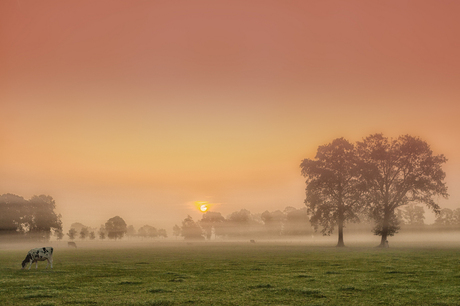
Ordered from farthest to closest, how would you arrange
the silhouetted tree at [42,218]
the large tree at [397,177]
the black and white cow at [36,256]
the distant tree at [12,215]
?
1. the silhouetted tree at [42,218]
2. the distant tree at [12,215]
3. the large tree at [397,177]
4. the black and white cow at [36,256]

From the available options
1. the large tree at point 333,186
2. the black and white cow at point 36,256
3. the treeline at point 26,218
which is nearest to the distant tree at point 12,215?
the treeline at point 26,218

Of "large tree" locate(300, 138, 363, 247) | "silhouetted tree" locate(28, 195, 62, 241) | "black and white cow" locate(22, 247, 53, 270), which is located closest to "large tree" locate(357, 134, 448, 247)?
"large tree" locate(300, 138, 363, 247)

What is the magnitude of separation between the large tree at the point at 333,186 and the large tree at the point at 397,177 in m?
2.84

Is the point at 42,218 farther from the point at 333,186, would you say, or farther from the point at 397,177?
the point at 397,177

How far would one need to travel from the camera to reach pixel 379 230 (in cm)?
6612

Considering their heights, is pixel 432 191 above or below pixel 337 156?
below

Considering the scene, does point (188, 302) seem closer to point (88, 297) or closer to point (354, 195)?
point (88, 297)

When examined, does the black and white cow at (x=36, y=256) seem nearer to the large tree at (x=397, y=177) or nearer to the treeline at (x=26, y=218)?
the large tree at (x=397, y=177)

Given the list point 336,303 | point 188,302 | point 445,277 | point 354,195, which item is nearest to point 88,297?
point 188,302

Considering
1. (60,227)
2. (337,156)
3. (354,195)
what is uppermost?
Result: (337,156)

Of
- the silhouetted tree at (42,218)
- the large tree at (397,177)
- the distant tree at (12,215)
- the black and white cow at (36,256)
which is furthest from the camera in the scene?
the silhouetted tree at (42,218)

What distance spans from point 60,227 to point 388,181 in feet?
430

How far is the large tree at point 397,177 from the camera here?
62.9 m

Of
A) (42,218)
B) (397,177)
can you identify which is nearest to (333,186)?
(397,177)
